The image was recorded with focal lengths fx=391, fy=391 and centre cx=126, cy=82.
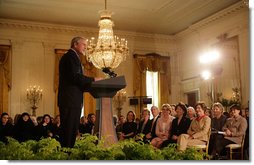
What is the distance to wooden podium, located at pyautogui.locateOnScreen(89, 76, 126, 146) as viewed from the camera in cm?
335

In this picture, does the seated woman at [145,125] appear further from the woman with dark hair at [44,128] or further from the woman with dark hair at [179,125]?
the woman with dark hair at [44,128]

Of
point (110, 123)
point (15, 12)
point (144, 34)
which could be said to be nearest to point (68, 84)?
point (110, 123)

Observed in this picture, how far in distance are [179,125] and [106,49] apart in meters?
2.11

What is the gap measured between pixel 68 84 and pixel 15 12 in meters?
2.55

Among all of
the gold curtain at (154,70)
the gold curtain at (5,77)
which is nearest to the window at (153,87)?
the gold curtain at (154,70)

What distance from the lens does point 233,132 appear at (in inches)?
197

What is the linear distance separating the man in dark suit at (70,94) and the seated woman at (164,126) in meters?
1.77

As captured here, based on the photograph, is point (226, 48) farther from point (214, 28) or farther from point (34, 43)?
point (34, 43)

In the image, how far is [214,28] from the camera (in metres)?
6.73

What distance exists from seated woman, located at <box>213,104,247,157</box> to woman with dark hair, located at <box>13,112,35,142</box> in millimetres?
2186

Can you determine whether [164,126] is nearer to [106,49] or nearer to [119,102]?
[119,102]

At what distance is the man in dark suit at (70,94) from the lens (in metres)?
3.27

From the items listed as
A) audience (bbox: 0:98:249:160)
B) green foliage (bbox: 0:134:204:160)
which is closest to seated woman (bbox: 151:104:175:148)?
audience (bbox: 0:98:249:160)

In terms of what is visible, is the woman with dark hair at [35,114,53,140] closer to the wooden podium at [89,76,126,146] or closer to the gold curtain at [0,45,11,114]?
the gold curtain at [0,45,11,114]
